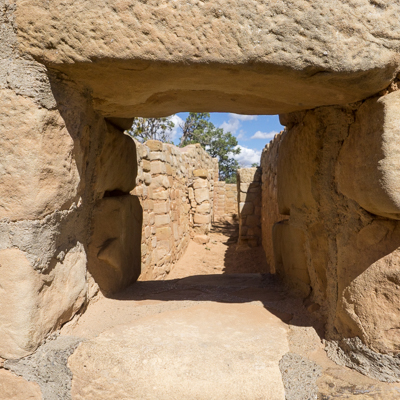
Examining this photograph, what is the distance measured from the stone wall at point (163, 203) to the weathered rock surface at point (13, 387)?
7.94 ft

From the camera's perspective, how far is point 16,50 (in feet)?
3.32

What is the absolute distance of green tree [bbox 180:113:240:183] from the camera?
1886 centimetres

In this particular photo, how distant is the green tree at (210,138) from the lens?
742 inches

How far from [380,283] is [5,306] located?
130cm

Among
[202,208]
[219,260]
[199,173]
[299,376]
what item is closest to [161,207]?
[219,260]

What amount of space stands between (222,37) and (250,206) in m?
6.56

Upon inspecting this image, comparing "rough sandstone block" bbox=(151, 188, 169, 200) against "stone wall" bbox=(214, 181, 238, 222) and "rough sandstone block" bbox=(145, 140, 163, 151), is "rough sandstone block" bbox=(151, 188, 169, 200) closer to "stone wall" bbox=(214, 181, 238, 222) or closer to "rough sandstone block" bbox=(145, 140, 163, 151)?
"rough sandstone block" bbox=(145, 140, 163, 151)

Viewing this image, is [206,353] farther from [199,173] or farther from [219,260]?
[199,173]

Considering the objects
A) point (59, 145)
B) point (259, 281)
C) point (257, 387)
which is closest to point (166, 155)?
point (259, 281)

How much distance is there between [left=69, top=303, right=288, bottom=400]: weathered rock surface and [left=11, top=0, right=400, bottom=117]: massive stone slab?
3.31 feet

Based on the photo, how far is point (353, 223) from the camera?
4.13 feet

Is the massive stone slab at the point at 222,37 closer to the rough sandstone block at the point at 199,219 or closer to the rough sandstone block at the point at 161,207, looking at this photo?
the rough sandstone block at the point at 161,207

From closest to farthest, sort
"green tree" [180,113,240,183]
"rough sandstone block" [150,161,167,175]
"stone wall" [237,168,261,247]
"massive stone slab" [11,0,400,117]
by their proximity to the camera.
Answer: "massive stone slab" [11,0,400,117] → "rough sandstone block" [150,161,167,175] → "stone wall" [237,168,261,247] → "green tree" [180,113,240,183]

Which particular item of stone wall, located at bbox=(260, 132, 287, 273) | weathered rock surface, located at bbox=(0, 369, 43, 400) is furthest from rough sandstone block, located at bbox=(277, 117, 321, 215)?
stone wall, located at bbox=(260, 132, 287, 273)
